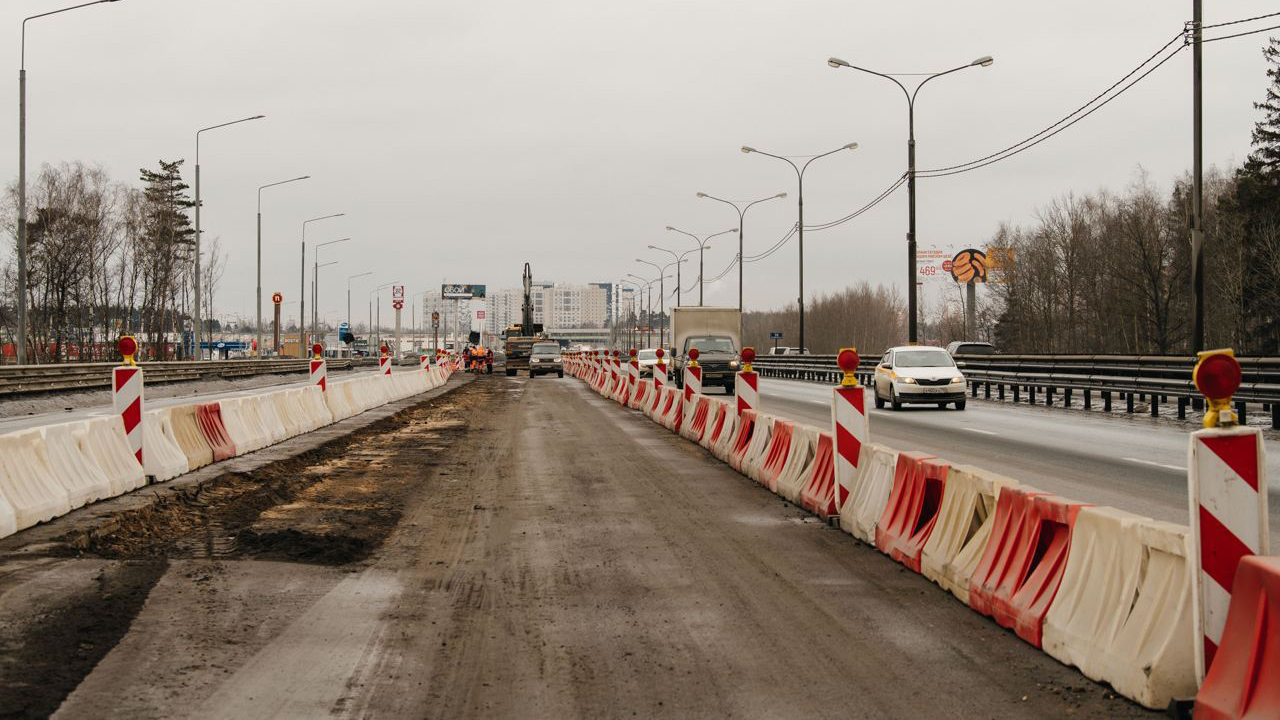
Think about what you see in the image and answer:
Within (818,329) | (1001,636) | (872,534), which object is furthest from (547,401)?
(818,329)

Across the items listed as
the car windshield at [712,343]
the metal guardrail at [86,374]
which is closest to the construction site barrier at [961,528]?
the metal guardrail at [86,374]

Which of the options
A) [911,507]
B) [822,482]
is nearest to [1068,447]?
[822,482]

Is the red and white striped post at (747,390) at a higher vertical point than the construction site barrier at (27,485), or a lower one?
higher

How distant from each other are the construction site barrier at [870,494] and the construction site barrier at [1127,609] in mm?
2949

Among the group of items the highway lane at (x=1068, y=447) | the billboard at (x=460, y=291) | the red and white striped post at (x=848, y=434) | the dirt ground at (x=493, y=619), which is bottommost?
the highway lane at (x=1068, y=447)

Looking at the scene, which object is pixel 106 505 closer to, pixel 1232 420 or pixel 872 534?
pixel 872 534

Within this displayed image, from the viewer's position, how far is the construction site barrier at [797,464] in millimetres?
10562

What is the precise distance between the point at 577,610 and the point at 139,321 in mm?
91847

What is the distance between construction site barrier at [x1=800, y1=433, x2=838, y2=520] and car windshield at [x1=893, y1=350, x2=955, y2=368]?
18.9m

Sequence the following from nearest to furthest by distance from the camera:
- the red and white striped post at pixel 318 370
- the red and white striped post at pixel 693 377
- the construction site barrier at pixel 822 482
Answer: the construction site barrier at pixel 822 482
the red and white striped post at pixel 693 377
the red and white striped post at pixel 318 370

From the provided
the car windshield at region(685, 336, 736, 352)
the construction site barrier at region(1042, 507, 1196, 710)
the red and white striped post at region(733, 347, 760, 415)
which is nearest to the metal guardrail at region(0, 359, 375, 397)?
the car windshield at region(685, 336, 736, 352)

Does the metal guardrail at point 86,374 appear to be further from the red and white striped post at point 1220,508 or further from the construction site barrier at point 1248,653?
the construction site barrier at point 1248,653

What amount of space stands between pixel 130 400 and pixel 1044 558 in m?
9.58

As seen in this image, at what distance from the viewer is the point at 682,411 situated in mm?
19781
